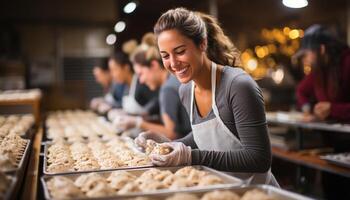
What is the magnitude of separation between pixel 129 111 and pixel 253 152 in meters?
3.38

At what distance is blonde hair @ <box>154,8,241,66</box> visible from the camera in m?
2.31

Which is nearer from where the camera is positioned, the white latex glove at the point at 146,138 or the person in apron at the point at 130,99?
the white latex glove at the point at 146,138

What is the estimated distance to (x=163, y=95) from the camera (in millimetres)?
3518

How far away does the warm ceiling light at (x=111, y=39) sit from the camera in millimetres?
10195

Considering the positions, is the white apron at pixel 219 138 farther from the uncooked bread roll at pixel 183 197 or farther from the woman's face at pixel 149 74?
the woman's face at pixel 149 74

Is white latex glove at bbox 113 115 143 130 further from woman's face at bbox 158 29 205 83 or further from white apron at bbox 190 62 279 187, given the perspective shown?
woman's face at bbox 158 29 205 83

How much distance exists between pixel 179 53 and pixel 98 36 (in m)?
8.57

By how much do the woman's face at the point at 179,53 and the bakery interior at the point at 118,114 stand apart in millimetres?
423

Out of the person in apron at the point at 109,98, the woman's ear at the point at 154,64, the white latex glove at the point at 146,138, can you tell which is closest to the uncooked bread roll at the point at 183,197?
the white latex glove at the point at 146,138

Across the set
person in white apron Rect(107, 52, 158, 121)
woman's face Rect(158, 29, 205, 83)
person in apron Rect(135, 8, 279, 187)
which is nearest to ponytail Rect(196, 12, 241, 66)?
person in apron Rect(135, 8, 279, 187)

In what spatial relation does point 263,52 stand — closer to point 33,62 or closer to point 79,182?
point 33,62

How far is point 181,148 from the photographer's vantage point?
2.11 m

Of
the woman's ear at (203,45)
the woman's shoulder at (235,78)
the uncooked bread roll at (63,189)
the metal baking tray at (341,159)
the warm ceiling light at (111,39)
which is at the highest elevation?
the warm ceiling light at (111,39)

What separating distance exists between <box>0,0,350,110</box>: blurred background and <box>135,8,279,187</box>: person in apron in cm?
594
